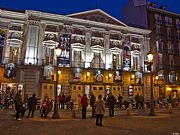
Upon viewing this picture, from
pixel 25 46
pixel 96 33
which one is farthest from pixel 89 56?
pixel 25 46

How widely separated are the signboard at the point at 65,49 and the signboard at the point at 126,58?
821 cm

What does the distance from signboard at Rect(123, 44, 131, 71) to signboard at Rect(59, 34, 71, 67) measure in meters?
8.21

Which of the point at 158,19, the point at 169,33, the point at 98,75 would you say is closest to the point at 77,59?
the point at 98,75

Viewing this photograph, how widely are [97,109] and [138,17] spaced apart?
92.3 feet

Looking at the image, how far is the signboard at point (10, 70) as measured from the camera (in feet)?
76.2

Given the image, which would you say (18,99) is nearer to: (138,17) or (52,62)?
(52,62)

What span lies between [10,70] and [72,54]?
7914 mm

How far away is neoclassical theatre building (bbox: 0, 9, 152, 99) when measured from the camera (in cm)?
2450

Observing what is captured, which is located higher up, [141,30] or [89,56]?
[141,30]

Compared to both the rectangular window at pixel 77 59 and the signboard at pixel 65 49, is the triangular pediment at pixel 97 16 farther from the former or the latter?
the rectangular window at pixel 77 59

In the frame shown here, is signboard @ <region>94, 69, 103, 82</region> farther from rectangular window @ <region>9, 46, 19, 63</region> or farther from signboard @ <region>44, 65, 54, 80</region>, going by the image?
rectangular window @ <region>9, 46, 19, 63</region>

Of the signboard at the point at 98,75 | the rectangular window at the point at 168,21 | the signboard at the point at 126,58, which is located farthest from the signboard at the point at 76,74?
the rectangular window at the point at 168,21

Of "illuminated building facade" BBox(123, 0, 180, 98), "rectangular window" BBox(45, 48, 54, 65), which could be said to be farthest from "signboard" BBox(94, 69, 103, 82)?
"illuminated building facade" BBox(123, 0, 180, 98)

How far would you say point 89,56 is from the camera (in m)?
27.8
